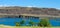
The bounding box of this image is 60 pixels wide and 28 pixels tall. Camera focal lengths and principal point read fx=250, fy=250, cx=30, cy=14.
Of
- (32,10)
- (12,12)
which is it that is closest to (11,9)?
(12,12)

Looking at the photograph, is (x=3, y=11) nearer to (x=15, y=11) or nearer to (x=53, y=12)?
(x=15, y=11)

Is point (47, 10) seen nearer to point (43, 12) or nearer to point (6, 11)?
point (43, 12)

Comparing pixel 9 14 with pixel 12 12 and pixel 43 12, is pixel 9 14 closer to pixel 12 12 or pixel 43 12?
pixel 12 12

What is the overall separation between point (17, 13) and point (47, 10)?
12.3 meters

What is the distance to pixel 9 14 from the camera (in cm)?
9856

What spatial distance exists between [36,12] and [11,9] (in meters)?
10.4

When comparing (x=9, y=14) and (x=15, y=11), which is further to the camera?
(x=15, y=11)

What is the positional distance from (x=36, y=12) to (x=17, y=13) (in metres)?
8.00

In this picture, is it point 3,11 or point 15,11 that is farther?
point 15,11

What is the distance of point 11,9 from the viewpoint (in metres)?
102

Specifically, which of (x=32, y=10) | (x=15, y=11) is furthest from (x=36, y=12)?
(x=15, y=11)

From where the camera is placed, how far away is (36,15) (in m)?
99.8

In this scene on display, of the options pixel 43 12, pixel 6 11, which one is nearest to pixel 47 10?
pixel 43 12

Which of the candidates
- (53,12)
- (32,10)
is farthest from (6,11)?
(53,12)
